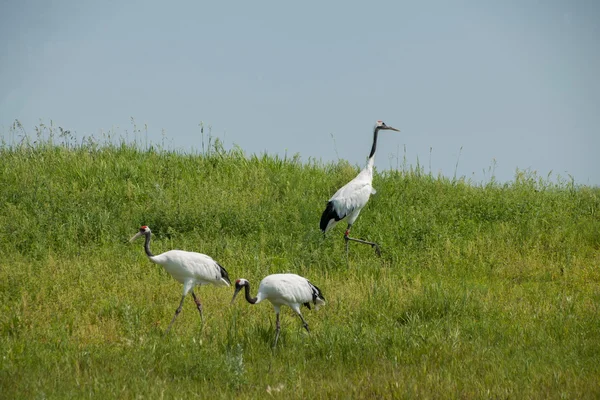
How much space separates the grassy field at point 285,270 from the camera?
6.59 m

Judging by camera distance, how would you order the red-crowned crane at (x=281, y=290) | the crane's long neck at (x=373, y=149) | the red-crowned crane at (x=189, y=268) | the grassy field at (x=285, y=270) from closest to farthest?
the grassy field at (x=285, y=270)
the red-crowned crane at (x=281, y=290)
the red-crowned crane at (x=189, y=268)
the crane's long neck at (x=373, y=149)

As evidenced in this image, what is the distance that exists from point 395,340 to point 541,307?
2.72m

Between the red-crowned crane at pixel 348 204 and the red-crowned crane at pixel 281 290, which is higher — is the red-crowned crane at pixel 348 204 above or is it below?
above

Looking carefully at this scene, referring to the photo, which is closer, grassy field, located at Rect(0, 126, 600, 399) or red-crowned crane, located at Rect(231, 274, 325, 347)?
grassy field, located at Rect(0, 126, 600, 399)

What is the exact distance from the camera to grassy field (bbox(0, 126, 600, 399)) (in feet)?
21.6

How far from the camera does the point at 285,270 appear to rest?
11.1 meters

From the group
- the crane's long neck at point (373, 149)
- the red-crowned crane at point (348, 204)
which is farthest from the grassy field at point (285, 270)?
the crane's long neck at point (373, 149)

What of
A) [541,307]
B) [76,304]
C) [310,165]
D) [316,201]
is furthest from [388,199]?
[76,304]

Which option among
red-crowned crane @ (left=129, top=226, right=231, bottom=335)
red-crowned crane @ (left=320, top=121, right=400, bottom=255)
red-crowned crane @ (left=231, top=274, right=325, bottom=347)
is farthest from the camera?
red-crowned crane @ (left=320, top=121, right=400, bottom=255)

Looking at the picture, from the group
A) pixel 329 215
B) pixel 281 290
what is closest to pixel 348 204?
pixel 329 215

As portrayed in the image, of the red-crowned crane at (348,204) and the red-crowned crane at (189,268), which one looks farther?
the red-crowned crane at (348,204)

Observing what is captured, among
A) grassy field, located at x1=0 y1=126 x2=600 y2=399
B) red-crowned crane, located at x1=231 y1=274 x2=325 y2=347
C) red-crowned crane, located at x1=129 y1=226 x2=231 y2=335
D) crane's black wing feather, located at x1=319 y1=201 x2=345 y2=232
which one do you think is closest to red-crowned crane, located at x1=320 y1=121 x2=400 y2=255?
crane's black wing feather, located at x1=319 y1=201 x2=345 y2=232

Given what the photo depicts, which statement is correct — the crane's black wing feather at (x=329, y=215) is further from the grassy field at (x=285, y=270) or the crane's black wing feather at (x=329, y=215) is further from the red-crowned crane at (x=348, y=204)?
the grassy field at (x=285, y=270)

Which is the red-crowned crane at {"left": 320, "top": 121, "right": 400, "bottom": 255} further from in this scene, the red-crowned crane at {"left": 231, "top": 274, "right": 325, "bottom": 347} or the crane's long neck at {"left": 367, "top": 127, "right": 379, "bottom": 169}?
the red-crowned crane at {"left": 231, "top": 274, "right": 325, "bottom": 347}
